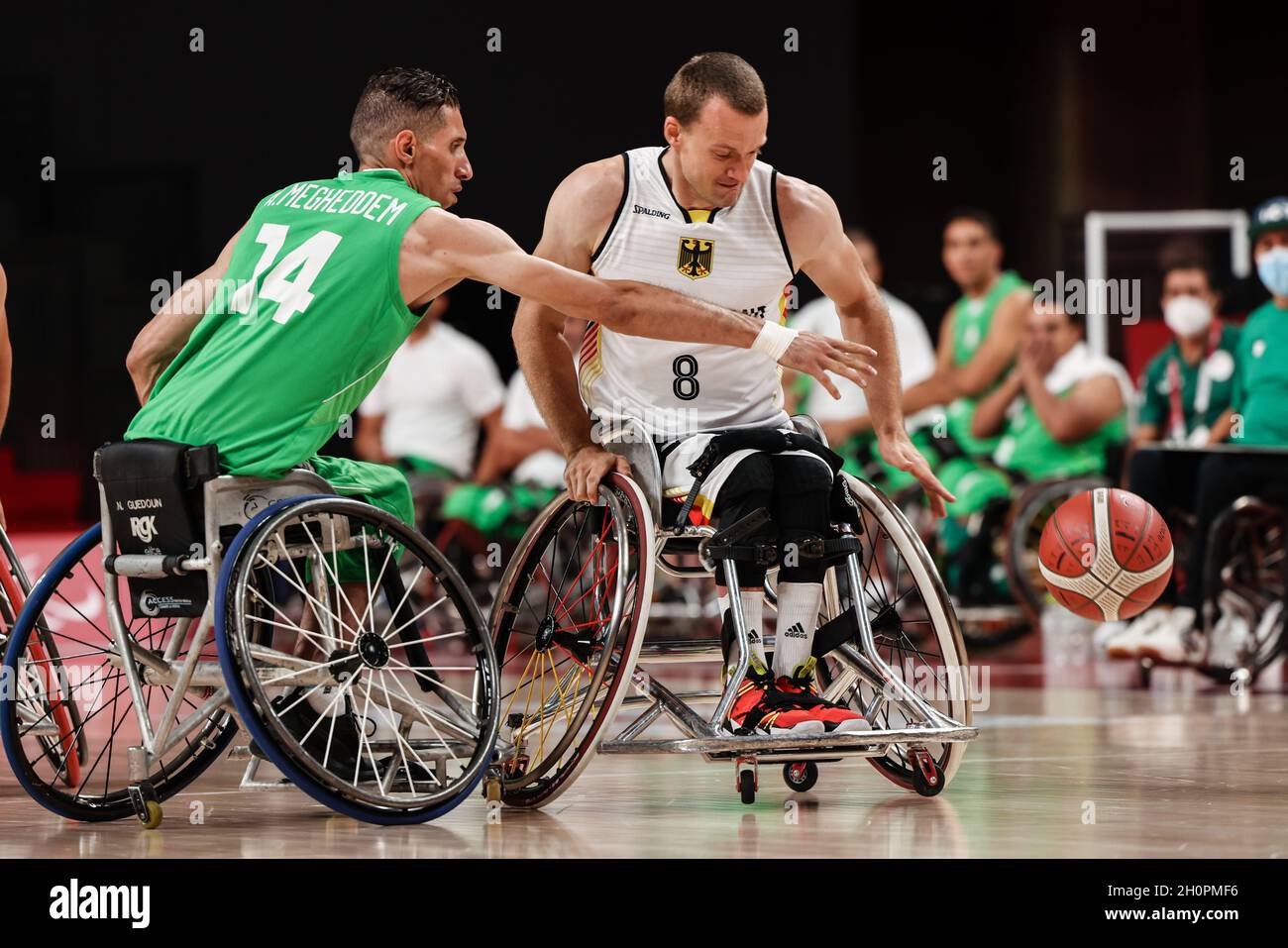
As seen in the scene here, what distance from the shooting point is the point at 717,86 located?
384 cm

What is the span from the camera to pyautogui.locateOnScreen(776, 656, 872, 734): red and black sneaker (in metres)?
3.50

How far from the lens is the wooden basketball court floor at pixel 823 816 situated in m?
3.18

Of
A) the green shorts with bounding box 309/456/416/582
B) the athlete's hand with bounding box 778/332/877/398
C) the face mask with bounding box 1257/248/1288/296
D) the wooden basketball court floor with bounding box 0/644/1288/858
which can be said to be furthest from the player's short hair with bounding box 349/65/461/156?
the face mask with bounding box 1257/248/1288/296

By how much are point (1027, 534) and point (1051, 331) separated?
4.59 ft

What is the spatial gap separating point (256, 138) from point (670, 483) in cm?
640

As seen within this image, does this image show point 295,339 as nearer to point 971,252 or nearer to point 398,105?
point 398,105

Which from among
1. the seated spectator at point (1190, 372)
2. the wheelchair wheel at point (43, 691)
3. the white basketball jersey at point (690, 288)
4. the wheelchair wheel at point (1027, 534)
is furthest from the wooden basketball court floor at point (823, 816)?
the wheelchair wheel at point (1027, 534)

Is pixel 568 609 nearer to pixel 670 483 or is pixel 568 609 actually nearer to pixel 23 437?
pixel 670 483

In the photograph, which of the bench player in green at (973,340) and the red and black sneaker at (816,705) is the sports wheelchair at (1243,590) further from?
the red and black sneaker at (816,705)

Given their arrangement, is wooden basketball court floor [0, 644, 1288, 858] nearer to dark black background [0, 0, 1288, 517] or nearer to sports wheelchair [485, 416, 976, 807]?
sports wheelchair [485, 416, 976, 807]

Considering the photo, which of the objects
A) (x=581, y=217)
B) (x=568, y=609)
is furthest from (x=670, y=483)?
(x=581, y=217)

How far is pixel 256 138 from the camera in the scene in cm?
969

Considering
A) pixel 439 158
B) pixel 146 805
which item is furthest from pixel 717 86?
pixel 146 805

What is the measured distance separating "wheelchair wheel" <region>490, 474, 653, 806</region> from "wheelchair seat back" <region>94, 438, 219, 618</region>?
2.30 feet
